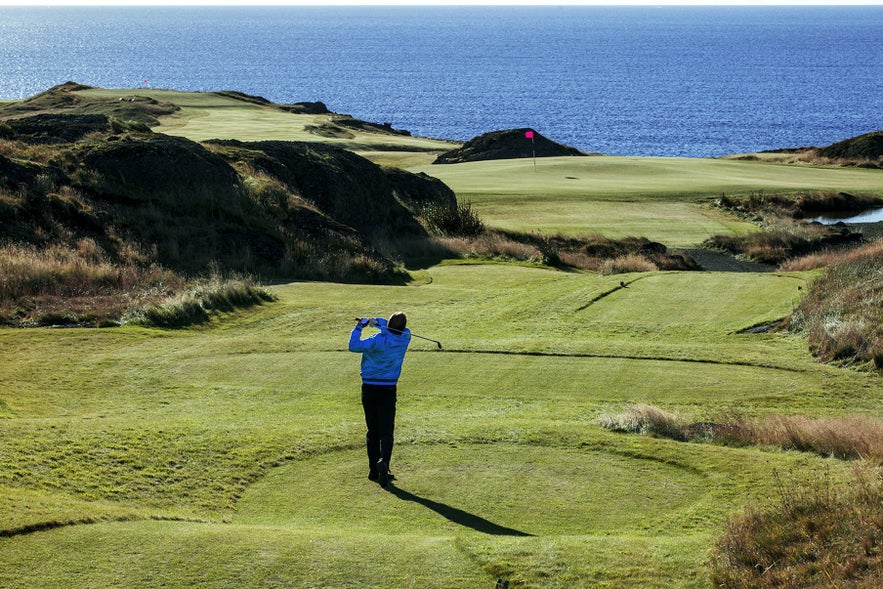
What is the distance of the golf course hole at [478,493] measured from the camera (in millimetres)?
10930

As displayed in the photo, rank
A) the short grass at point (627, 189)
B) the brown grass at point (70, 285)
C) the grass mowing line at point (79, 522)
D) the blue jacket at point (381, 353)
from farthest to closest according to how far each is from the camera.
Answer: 1. the short grass at point (627, 189)
2. the brown grass at point (70, 285)
3. the blue jacket at point (381, 353)
4. the grass mowing line at point (79, 522)

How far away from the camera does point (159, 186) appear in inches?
1336

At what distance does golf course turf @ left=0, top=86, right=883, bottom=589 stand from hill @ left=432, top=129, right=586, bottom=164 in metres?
47.4

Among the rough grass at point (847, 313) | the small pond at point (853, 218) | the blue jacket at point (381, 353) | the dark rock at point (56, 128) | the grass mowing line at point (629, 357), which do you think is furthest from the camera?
the small pond at point (853, 218)

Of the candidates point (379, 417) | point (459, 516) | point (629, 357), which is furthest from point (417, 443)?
point (629, 357)

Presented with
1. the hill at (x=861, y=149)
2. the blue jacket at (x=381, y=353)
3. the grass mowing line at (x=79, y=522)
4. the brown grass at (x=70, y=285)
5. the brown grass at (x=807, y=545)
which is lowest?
the grass mowing line at (x=79, y=522)

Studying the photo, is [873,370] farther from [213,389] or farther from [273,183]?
[273,183]

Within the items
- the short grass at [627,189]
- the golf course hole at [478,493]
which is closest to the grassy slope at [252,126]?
the short grass at [627,189]

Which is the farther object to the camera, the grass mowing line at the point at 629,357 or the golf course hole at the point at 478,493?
the grass mowing line at the point at 629,357

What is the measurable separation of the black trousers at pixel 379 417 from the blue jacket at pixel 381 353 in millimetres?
106

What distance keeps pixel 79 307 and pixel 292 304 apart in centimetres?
508

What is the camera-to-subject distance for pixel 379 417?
12328mm

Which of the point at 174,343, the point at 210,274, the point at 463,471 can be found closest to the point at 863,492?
the point at 463,471

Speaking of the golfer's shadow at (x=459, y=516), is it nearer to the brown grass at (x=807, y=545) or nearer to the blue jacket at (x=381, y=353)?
the blue jacket at (x=381, y=353)
